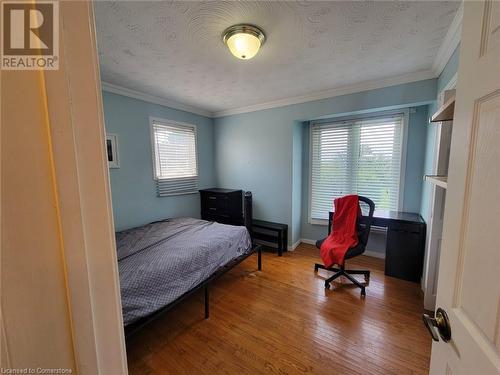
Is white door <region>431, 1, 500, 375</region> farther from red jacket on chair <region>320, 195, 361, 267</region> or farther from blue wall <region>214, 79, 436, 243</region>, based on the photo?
blue wall <region>214, 79, 436, 243</region>

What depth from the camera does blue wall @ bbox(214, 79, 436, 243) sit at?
287 cm

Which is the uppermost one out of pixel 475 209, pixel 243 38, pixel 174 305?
pixel 243 38

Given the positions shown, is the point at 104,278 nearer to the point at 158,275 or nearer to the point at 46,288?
the point at 46,288

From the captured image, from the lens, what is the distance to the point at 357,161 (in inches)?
129

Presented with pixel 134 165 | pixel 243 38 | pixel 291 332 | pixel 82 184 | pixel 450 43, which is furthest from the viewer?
pixel 134 165

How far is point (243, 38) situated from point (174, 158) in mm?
2342

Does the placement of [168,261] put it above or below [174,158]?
below

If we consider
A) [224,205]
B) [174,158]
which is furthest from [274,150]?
[174,158]

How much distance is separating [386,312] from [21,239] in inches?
106

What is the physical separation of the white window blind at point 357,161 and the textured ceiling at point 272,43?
31.5 inches

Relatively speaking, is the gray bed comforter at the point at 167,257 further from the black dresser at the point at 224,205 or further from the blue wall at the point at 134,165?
the black dresser at the point at 224,205

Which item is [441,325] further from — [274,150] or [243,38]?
[274,150]

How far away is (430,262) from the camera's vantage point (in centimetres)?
203

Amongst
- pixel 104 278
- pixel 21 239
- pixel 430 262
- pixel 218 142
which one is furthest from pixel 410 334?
pixel 218 142
